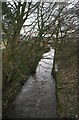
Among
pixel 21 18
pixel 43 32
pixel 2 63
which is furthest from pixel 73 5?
pixel 2 63

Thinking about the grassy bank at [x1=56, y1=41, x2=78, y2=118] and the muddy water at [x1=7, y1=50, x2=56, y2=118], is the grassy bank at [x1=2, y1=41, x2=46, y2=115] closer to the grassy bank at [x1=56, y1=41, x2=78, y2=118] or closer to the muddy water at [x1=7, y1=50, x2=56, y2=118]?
the muddy water at [x1=7, y1=50, x2=56, y2=118]

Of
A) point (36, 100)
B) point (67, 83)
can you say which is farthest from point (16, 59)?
point (67, 83)

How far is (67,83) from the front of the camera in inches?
724

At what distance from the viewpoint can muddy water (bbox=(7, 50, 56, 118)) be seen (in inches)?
532

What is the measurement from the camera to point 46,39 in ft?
45.2

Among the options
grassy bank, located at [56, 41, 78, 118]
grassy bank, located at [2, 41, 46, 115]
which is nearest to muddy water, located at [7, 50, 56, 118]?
grassy bank, located at [56, 41, 78, 118]

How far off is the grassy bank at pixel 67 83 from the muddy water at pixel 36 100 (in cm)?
53

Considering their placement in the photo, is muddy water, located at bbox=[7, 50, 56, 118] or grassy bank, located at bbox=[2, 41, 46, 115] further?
muddy water, located at bbox=[7, 50, 56, 118]

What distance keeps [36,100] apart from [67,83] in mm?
3599

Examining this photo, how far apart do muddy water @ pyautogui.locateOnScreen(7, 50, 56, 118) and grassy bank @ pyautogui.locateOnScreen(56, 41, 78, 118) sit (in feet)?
1.74

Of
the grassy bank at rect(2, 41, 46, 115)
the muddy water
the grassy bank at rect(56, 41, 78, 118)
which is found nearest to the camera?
the grassy bank at rect(2, 41, 46, 115)

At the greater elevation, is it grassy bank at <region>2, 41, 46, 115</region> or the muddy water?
grassy bank at <region>2, 41, 46, 115</region>

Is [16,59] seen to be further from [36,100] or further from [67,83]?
[67,83]

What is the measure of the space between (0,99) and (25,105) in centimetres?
207
